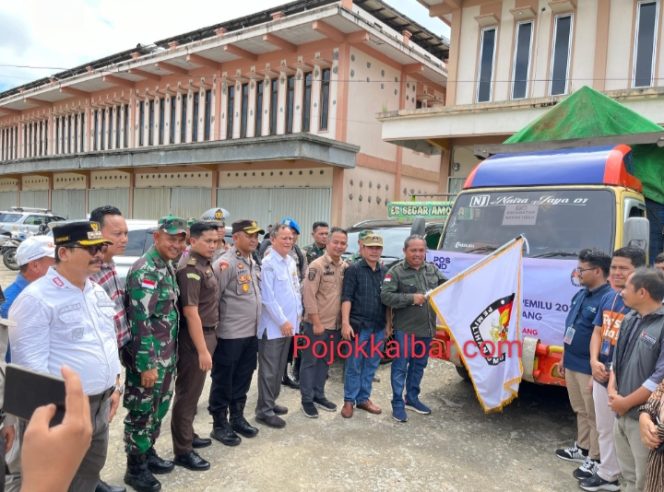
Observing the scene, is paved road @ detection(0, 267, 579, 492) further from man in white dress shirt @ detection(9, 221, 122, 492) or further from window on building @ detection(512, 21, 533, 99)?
window on building @ detection(512, 21, 533, 99)

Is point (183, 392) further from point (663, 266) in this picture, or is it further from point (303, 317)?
point (663, 266)

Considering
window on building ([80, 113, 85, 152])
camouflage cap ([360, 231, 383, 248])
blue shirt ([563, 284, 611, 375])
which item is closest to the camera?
blue shirt ([563, 284, 611, 375])

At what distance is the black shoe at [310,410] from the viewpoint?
14.9 ft

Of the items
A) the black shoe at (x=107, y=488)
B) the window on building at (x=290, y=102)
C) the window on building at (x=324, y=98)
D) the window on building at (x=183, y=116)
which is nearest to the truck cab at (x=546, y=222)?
the black shoe at (x=107, y=488)

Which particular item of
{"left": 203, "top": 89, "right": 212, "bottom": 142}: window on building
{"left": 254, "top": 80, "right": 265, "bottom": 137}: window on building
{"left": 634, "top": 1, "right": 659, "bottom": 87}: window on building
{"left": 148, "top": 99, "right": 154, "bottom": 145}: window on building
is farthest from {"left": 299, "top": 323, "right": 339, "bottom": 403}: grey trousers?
{"left": 148, "top": 99, "right": 154, "bottom": 145}: window on building

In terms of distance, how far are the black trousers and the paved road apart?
1.04 ft

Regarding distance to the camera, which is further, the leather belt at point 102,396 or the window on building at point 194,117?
the window on building at point 194,117

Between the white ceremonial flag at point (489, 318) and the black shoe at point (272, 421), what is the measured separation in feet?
5.63

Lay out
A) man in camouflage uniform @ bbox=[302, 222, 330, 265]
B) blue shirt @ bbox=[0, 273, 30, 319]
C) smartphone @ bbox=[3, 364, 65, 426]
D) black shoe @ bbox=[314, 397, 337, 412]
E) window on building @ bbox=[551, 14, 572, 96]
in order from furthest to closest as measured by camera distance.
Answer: window on building @ bbox=[551, 14, 572, 96], man in camouflage uniform @ bbox=[302, 222, 330, 265], black shoe @ bbox=[314, 397, 337, 412], blue shirt @ bbox=[0, 273, 30, 319], smartphone @ bbox=[3, 364, 65, 426]

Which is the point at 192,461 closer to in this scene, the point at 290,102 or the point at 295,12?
the point at 290,102

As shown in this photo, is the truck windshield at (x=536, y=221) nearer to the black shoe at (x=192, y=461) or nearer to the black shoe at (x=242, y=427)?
the black shoe at (x=242, y=427)

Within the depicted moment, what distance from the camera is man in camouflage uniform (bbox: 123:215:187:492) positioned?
305 centimetres

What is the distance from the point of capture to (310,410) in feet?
15.0

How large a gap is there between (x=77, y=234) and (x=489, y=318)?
327cm
